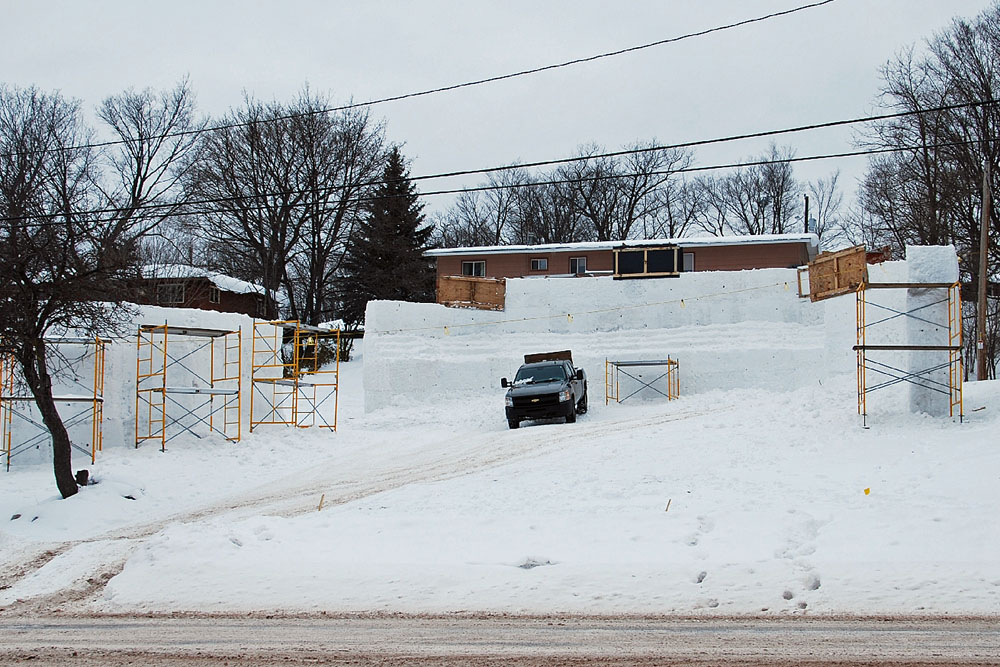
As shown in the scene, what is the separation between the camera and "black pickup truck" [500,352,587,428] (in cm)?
2367

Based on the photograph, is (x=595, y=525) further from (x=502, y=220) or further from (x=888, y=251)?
(x=502, y=220)

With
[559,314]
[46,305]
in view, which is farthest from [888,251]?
[46,305]

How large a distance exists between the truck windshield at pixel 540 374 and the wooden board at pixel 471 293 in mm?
6225

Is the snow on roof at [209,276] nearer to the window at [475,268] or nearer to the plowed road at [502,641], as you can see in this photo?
the window at [475,268]

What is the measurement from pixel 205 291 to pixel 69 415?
29.6 meters

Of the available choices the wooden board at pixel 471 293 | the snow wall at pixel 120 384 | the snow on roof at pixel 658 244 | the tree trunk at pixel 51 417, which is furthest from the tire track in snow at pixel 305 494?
the snow on roof at pixel 658 244

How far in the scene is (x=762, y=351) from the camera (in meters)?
27.5

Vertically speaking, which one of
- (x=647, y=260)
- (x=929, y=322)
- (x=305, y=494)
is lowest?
(x=305, y=494)

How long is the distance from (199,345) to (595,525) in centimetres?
1333

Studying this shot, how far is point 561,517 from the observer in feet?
42.6

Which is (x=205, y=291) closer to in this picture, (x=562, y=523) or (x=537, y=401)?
(x=537, y=401)

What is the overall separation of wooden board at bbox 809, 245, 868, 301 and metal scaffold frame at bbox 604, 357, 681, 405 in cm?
475

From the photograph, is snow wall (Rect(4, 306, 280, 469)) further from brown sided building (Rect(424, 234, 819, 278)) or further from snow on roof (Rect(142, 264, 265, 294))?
snow on roof (Rect(142, 264, 265, 294))

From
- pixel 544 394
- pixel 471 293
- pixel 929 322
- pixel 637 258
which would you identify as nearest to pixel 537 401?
pixel 544 394
